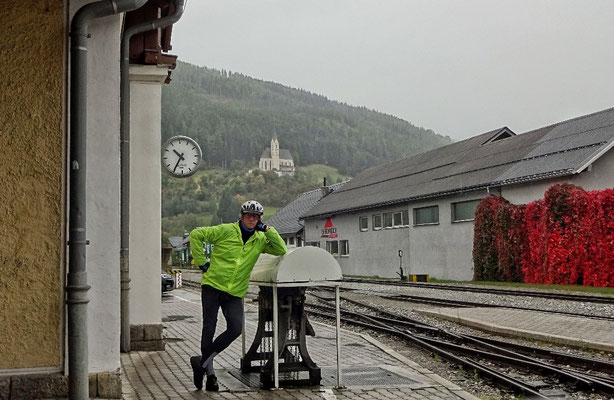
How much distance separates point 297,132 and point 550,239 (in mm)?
138743

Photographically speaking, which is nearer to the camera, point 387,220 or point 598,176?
point 598,176

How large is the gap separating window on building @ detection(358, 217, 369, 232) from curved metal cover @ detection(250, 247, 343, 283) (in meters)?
43.0

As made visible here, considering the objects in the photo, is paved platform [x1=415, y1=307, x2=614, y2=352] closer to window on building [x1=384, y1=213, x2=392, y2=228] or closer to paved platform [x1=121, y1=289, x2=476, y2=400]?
paved platform [x1=121, y1=289, x2=476, y2=400]

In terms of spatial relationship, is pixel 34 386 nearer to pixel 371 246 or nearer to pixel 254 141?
pixel 371 246

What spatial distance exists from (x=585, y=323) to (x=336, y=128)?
151 m

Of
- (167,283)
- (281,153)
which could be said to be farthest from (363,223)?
(281,153)

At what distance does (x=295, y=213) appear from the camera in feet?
232

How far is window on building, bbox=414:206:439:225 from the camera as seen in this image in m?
42.5

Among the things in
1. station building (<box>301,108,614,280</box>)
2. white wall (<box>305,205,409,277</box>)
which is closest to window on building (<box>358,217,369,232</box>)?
station building (<box>301,108,614,280</box>)

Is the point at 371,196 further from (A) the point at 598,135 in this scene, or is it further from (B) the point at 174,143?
(B) the point at 174,143

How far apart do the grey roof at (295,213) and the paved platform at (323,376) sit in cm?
5300

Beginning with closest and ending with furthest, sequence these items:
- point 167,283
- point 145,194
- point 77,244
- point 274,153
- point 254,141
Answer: point 77,244 → point 145,194 → point 167,283 → point 274,153 → point 254,141

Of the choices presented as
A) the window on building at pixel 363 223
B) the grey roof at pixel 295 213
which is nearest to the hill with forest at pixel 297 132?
the grey roof at pixel 295 213

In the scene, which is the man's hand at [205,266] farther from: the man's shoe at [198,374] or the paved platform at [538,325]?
the paved platform at [538,325]
